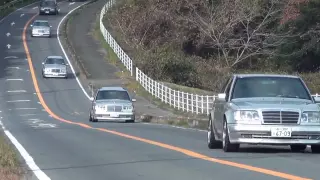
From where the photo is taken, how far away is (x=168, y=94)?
48.5m

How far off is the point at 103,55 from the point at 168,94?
22.9m

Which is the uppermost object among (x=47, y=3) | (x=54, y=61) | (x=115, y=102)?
(x=47, y=3)

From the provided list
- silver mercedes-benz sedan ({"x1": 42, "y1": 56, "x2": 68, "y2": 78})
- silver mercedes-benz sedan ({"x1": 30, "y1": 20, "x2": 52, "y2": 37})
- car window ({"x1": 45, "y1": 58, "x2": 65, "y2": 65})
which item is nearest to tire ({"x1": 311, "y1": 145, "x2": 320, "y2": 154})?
silver mercedes-benz sedan ({"x1": 42, "y1": 56, "x2": 68, "y2": 78})

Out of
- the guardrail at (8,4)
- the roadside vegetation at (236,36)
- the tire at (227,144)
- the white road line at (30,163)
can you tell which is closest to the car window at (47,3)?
the guardrail at (8,4)

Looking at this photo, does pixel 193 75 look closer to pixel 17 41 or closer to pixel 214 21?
pixel 214 21

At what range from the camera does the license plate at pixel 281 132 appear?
1669 centimetres

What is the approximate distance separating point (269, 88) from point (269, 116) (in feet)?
4.91

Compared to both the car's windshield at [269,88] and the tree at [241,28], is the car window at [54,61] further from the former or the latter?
the car's windshield at [269,88]

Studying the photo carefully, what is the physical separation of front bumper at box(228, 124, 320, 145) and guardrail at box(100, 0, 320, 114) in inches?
523

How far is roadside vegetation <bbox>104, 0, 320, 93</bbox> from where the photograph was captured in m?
63.8

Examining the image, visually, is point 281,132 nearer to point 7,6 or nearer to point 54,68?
point 54,68

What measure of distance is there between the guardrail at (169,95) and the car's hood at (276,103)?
41.4 ft

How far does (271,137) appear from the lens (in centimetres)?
1678

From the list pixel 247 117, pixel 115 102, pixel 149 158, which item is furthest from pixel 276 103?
pixel 115 102
